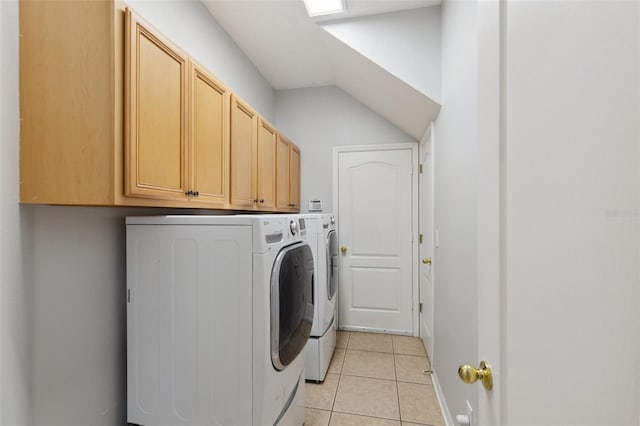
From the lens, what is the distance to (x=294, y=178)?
9.92 feet

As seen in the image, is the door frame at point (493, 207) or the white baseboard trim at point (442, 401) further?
the white baseboard trim at point (442, 401)

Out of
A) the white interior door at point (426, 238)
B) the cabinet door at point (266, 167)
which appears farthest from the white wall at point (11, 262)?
the white interior door at point (426, 238)

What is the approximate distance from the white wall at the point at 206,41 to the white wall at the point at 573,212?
177 centimetres

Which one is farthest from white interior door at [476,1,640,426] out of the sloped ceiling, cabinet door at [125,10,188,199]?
the sloped ceiling

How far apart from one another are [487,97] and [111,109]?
1134 mm

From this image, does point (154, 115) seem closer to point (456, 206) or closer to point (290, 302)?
point (290, 302)

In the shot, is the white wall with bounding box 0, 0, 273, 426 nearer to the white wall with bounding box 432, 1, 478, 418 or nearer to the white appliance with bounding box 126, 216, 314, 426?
the white appliance with bounding box 126, 216, 314, 426

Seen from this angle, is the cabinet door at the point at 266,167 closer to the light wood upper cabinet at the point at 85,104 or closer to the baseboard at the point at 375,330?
the light wood upper cabinet at the point at 85,104

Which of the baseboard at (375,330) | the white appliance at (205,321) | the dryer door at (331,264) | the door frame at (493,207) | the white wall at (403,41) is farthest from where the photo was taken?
the baseboard at (375,330)

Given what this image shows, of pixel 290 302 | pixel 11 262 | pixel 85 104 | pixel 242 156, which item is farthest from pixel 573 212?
pixel 242 156

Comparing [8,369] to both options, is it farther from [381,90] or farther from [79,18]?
[381,90]

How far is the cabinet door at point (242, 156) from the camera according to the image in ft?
5.68

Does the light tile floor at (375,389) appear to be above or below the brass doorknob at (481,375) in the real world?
below

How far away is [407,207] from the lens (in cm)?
303
